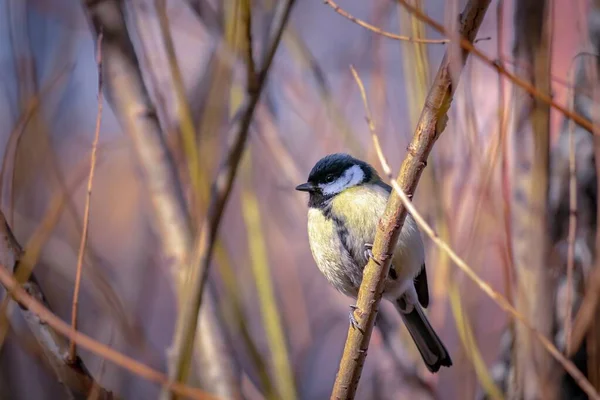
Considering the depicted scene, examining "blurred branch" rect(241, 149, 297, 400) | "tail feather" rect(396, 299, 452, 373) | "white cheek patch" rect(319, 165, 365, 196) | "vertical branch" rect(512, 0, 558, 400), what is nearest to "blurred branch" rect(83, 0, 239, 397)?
"blurred branch" rect(241, 149, 297, 400)

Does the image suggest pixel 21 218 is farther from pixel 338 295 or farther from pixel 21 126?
pixel 338 295

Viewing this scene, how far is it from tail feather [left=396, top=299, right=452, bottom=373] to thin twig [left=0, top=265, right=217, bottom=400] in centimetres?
94

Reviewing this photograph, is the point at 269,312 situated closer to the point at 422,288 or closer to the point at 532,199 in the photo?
the point at 422,288

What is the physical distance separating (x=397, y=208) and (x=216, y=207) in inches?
13.9

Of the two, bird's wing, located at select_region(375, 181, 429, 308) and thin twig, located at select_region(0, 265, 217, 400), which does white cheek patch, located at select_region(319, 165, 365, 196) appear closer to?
bird's wing, located at select_region(375, 181, 429, 308)

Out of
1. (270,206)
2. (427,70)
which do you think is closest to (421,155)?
(427,70)

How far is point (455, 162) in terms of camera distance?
175 cm

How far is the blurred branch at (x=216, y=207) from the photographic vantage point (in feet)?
3.72

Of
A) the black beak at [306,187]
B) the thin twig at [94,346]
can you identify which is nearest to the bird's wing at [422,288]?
the black beak at [306,187]

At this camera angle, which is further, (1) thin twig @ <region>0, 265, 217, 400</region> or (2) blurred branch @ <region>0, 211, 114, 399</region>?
(2) blurred branch @ <region>0, 211, 114, 399</region>

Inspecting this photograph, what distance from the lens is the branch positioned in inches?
37.9

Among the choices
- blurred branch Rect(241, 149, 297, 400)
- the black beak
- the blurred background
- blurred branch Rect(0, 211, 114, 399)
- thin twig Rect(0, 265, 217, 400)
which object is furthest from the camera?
the black beak

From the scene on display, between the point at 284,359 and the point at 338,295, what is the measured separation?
2.23 ft

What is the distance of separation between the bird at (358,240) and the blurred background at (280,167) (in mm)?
59
